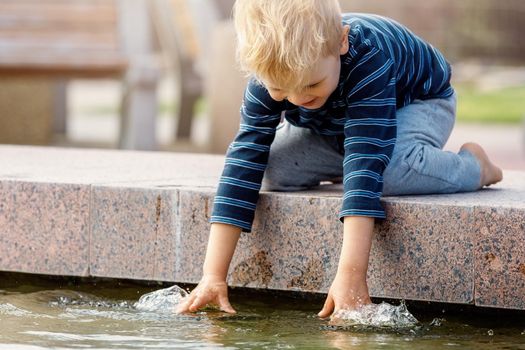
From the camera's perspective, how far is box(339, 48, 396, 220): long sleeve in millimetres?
3277

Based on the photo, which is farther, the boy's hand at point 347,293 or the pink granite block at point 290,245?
the pink granite block at point 290,245

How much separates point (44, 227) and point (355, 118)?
3.79 ft

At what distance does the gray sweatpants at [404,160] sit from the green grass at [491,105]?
10.4 meters

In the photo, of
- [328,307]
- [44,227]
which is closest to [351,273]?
[328,307]

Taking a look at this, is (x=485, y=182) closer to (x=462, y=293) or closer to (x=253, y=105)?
(x=462, y=293)

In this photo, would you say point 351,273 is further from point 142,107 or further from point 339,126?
point 142,107

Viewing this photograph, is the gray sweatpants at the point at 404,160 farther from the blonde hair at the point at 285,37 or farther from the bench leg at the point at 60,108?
the bench leg at the point at 60,108

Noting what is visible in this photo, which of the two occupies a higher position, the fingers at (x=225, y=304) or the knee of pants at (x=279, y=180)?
the knee of pants at (x=279, y=180)

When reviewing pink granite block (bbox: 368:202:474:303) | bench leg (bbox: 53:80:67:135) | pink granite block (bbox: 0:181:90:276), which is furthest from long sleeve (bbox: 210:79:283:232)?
bench leg (bbox: 53:80:67:135)

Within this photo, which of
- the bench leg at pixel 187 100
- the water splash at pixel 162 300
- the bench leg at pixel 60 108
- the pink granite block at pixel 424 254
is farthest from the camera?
the bench leg at pixel 60 108

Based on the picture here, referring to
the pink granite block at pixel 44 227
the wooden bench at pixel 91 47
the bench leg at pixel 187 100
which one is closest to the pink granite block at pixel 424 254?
the pink granite block at pixel 44 227

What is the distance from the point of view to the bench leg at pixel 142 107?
24.6ft

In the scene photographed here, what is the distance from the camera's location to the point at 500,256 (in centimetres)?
333

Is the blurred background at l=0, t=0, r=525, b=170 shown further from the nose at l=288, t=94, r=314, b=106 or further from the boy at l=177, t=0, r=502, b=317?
the nose at l=288, t=94, r=314, b=106
